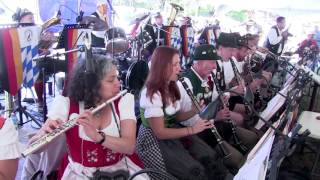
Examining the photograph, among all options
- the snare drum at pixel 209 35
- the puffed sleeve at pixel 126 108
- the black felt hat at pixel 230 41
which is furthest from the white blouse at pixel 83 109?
the snare drum at pixel 209 35

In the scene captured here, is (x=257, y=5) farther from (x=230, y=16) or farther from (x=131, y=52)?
(x=131, y=52)

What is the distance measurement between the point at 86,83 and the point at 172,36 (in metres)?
4.46

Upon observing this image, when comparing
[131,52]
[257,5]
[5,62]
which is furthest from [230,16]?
[5,62]

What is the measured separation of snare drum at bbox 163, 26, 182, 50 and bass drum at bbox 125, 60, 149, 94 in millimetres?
2046

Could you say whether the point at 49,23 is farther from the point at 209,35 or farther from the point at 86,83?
the point at 209,35

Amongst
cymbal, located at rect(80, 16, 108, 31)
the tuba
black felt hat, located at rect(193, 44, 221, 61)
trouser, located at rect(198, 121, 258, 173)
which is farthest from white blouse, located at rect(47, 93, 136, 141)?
the tuba

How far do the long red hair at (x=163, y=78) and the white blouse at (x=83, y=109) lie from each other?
1.42ft

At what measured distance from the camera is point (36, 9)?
209 inches

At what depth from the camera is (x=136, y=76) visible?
375 centimetres

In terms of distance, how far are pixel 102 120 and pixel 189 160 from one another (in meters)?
0.70

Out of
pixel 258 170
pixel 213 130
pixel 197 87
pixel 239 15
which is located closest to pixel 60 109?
pixel 258 170

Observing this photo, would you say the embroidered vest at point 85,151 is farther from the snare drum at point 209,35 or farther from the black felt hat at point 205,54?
the snare drum at point 209,35

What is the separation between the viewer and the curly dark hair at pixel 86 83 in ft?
5.51

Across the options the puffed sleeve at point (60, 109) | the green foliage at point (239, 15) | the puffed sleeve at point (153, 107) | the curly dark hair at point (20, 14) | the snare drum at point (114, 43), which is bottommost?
the puffed sleeve at point (153, 107)
